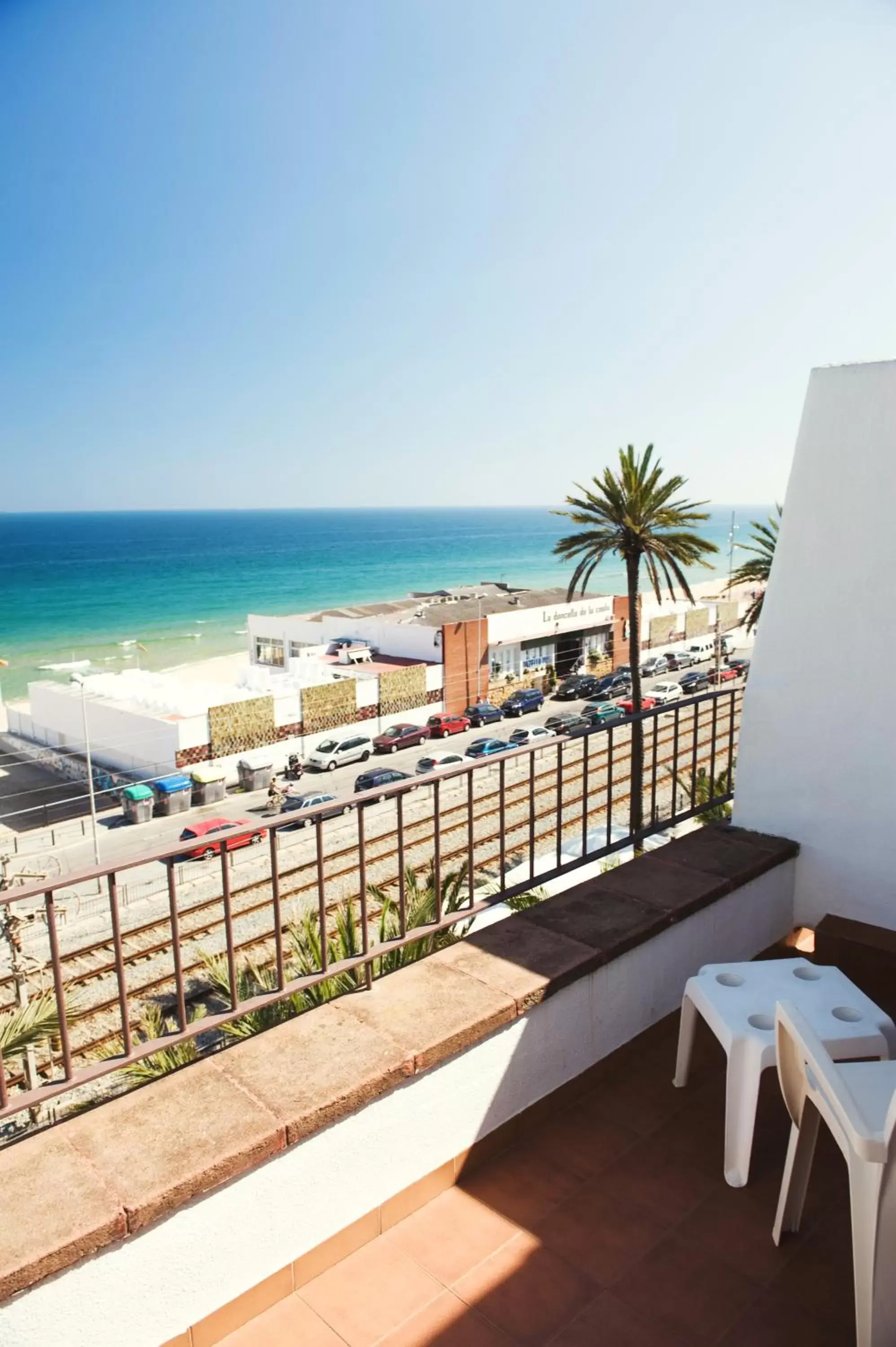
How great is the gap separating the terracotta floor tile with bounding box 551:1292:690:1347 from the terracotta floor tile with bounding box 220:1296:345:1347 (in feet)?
1.71

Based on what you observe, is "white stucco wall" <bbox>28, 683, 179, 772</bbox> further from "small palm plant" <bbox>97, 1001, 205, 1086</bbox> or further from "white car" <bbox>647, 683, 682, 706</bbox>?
"small palm plant" <bbox>97, 1001, 205, 1086</bbox>

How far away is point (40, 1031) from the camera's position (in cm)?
408

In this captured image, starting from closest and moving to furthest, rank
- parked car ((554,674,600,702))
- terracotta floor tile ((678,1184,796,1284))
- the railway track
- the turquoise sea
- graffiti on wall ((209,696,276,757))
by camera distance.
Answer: terracotta floor tile ((678,1184,796,1284)) → the railway track → graffiti on wall ((209,696,276,757)) → parked car ((554,674,600,702)) → the turquoise sea

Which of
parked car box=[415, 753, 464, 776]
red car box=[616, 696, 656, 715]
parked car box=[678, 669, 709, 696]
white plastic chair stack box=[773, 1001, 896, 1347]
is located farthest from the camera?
parked car box=[678, 669, 709, 696]

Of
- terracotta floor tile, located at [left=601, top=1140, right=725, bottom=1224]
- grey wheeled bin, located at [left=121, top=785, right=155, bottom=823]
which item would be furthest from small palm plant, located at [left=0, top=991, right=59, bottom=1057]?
grey wheeled bin, located at [left=121, top=785, right=155, bottom=823]

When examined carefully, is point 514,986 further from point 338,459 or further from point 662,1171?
point 338,459

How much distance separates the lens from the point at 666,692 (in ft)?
113

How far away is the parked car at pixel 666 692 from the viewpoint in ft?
111

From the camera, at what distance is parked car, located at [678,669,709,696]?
35.8 m

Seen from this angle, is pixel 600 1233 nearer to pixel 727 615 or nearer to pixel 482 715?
pixel 482 715

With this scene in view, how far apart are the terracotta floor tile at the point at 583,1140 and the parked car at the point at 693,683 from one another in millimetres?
33131

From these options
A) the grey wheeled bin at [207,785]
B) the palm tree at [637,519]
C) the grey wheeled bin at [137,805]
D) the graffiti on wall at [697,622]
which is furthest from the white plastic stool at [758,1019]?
the graffiti on wall at [697,622]

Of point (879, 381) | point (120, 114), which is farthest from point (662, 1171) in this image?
point (120, 114)

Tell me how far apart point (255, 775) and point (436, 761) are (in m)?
7.01
